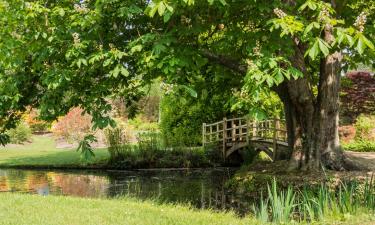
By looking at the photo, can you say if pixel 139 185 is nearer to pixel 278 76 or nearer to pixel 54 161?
pixel 54 161

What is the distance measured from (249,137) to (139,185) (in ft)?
18.6

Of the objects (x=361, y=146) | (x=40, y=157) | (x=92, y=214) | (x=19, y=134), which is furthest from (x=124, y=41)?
(x=19, y=134)

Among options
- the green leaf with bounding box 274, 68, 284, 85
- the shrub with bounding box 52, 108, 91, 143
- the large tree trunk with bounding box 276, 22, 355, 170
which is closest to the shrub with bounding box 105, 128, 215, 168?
the shrub with bounding box 52, 108, 91, 143

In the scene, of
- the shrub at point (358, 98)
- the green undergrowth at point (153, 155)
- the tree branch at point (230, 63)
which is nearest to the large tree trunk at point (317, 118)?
the tree branch at point (230, 63)

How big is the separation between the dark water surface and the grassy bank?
126 inches

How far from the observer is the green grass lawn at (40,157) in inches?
807

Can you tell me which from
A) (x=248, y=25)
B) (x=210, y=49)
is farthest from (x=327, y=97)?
(x=248, y=25)

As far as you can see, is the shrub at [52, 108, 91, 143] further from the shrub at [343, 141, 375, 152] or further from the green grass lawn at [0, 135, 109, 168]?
the shrub at [343, 141, 375, 152]

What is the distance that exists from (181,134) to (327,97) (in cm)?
1165

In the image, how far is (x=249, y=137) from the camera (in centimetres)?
1914

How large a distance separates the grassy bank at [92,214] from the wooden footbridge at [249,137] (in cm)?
860

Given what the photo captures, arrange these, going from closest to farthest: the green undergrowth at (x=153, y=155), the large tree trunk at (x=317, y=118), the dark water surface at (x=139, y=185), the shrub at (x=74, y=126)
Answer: the large tree trunk at (x=317, y=118) → the dark water surface at (x=139, y=185) → the green undergrowth at (x=153, y=155) → the shrub at (x=74, y=126)

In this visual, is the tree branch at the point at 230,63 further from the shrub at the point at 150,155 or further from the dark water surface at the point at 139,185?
the shrub at the point at 150,155

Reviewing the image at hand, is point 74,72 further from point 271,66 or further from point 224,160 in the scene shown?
point 224,160
